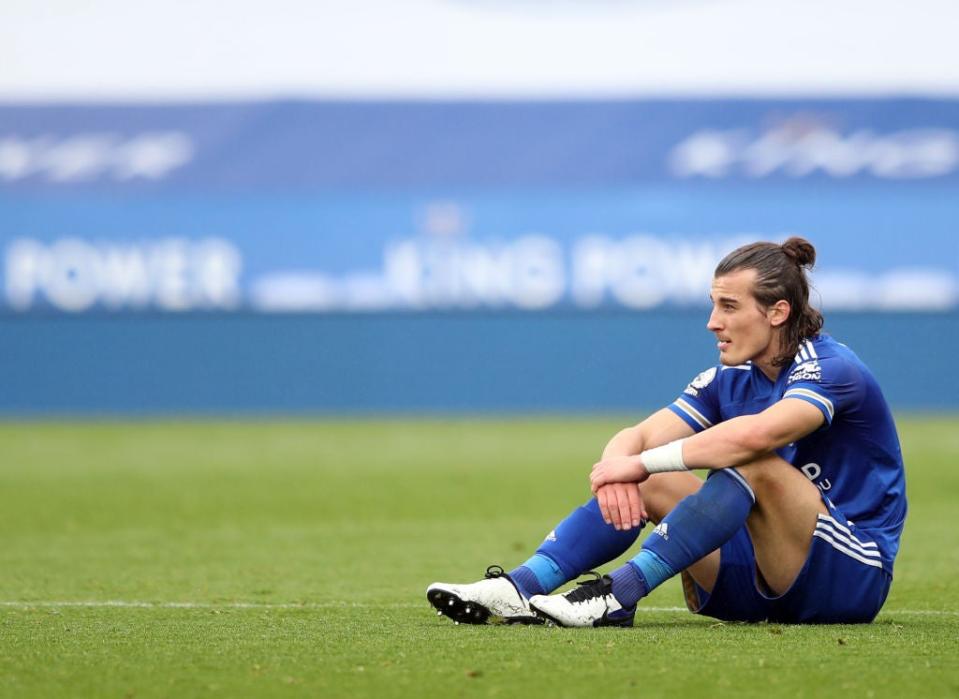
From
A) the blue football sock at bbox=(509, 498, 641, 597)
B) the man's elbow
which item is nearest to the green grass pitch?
the blue football sock at bbox=(509, 498, 641, 597)

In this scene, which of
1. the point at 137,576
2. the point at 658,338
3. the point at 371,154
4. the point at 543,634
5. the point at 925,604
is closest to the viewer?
the point at 543,634

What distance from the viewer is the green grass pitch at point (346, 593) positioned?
361cm

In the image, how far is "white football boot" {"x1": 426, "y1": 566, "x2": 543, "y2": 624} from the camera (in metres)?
4.34

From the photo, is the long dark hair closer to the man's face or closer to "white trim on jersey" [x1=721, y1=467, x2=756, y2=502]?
the man's face

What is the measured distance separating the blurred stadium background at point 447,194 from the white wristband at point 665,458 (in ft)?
44.4

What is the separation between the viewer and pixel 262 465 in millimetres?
12555

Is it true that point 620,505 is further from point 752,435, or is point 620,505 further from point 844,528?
point 844,528

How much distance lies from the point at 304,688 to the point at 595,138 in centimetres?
1855

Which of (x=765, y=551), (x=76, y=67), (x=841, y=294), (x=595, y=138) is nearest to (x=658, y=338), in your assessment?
(x=841, y=294)

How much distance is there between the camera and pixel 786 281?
4320 mm

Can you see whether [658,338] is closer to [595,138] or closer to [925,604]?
[595,138]

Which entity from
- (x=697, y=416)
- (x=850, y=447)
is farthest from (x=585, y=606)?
(x=850, y=447)

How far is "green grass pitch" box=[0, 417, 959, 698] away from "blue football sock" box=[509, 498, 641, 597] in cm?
16

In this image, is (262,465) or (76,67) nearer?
(262,465)
